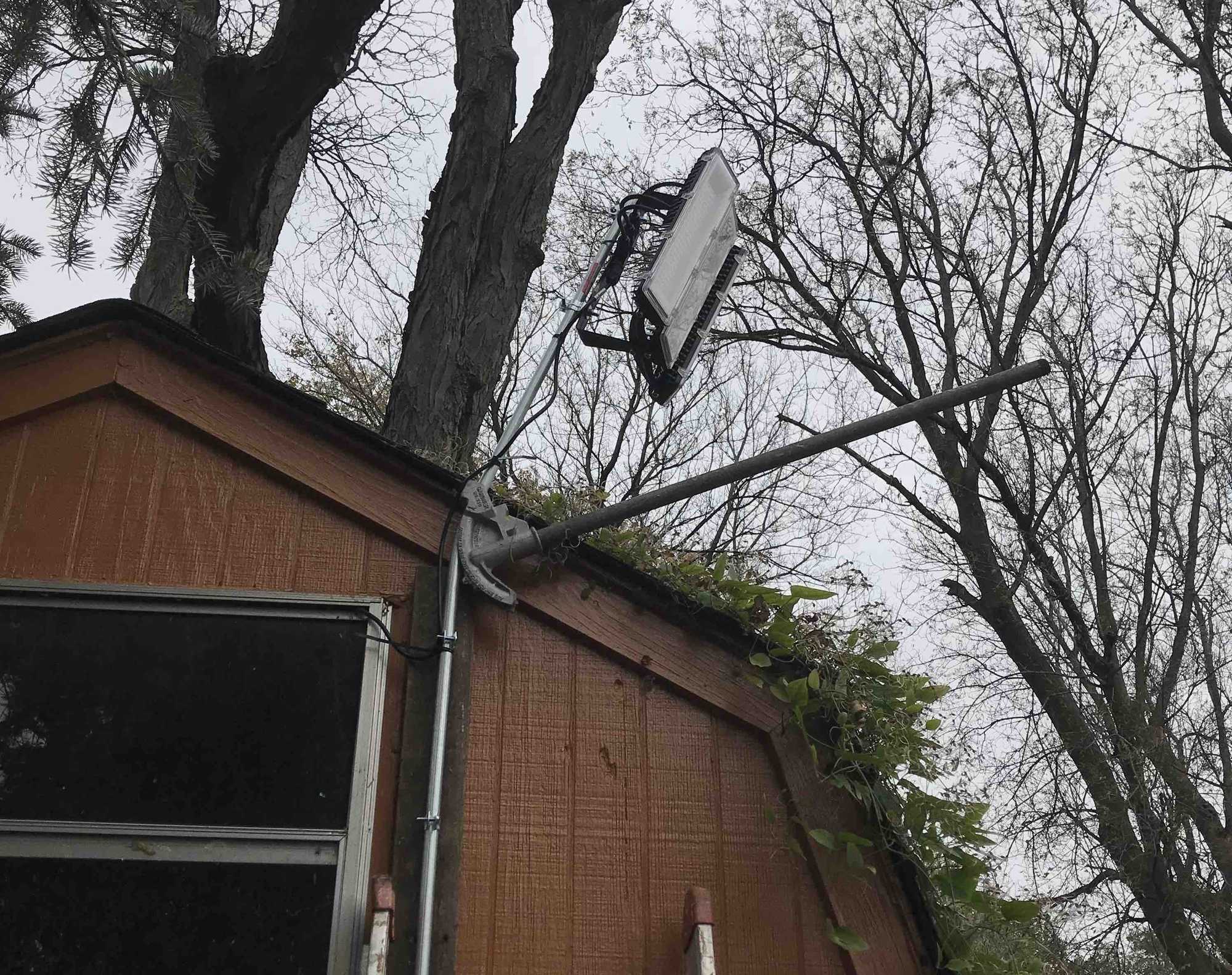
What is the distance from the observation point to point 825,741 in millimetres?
2795

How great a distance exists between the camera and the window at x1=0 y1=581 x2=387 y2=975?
2359mm

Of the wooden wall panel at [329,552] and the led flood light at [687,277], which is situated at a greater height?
the led flood light at [687,277]

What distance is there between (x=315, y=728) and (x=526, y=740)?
0.52 metres

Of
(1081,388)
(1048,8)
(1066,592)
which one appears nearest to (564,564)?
(1066,592)

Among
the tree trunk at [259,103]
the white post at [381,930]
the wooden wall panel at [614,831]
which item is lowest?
the white post at [381,930]

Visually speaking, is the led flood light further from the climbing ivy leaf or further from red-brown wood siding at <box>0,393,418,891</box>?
the climbing ivy leaf

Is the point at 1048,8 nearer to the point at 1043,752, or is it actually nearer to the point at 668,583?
the point at 1043,752

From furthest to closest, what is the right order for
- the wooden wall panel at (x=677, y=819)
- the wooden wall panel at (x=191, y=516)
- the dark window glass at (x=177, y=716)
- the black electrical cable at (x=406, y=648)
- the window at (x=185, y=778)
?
the wooden wall panel at (x=191, y=516)
the black electrical cable at (x=406, y=648)
the wooden wall panel at (x=677, y=819)
the dark window glass at (x=177, y=716)
the window at (x=185, y=778)

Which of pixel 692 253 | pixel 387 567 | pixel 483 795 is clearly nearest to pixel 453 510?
pixel 387 567

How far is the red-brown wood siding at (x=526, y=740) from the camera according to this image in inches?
102

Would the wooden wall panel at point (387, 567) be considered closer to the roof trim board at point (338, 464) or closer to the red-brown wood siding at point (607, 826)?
the roof trim board at point (338, 464)

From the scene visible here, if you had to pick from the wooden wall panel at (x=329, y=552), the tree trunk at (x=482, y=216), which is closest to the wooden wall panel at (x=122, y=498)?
the wooden wall panel at (x=329, y=552)

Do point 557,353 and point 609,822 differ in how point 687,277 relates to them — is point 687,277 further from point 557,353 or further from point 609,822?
point 609,822

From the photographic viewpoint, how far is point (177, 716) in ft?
8.50
